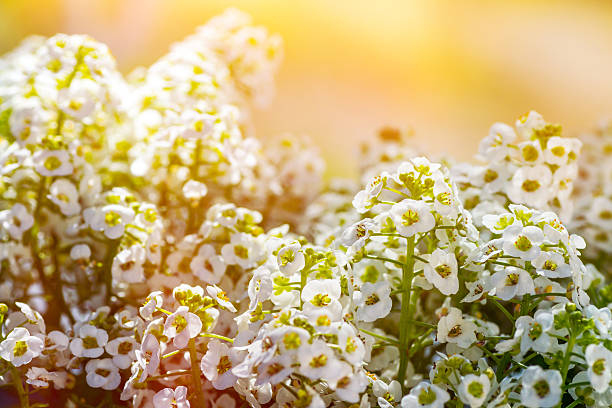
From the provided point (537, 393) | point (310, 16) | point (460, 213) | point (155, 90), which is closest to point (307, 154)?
point (155, 90)

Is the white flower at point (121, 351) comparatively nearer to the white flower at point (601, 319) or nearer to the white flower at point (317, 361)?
the white flower at point (317, 361)

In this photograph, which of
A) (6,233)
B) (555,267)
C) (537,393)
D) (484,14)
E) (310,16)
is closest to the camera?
(537,393)

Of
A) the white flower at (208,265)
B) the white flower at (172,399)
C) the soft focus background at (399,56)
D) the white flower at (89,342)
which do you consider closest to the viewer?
the white flower at (172,399)

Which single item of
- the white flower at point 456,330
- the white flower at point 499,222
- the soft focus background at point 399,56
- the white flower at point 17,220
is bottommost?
the white flower at point 456,330

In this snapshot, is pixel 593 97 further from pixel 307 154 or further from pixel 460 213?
pixel 460 213

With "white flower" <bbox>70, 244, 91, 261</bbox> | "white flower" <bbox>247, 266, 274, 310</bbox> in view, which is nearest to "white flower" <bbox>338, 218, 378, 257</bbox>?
"white flower" <bbox>247, 266, 274, 310</bbox>

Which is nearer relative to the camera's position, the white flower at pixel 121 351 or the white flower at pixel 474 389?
the white flower at pixel 474 389

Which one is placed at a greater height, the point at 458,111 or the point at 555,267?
the point at 458,111

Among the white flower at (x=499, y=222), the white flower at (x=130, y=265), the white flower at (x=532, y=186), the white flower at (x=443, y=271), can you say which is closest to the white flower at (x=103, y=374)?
the white flower at (x=130, y=265)
